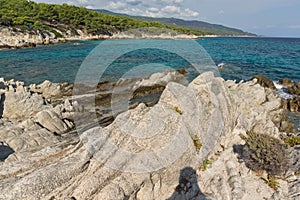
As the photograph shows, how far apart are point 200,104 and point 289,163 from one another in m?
4.60

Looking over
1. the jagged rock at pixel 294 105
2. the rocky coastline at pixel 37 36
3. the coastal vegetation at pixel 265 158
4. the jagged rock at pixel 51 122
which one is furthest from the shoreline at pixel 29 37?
the coastal vegetation at pixel 265 158

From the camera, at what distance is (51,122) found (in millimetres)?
15703

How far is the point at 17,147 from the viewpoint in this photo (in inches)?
497

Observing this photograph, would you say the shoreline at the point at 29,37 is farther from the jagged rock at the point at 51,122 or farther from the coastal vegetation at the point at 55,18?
the jagged rock at the point at 51,122

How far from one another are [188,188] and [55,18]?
421ft

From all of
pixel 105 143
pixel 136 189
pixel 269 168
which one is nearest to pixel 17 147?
pixel 105 143

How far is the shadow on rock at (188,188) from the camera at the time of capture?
8445 millimetres

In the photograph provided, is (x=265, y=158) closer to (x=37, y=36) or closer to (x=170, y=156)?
(x=170, y=156)

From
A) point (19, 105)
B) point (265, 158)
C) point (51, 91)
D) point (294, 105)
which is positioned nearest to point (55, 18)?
point (51, 91)

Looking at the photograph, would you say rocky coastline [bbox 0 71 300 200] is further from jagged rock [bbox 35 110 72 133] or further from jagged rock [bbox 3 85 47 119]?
jagged rock [bbox 3 85 47 119]

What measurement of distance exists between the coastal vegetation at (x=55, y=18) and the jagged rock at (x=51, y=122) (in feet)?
291

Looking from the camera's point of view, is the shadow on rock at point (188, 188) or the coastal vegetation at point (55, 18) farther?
the coastal vegetation at point (55, 18)

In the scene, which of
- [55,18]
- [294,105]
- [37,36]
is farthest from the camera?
[55,18]

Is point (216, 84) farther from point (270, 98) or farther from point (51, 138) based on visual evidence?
point (270, 98)
